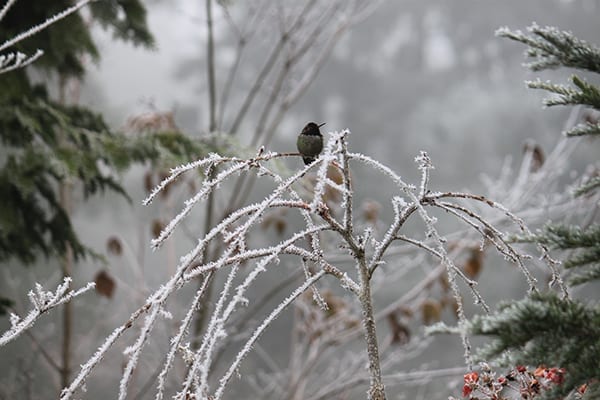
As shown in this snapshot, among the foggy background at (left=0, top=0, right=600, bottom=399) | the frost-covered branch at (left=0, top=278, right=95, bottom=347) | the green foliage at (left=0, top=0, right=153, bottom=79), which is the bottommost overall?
the frost-covered branch at (left=0, top=278, right=95, bottom=347)

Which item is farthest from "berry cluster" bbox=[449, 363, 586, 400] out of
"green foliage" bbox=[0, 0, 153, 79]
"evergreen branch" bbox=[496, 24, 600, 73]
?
"green foliage" bbox=[0, 0, 153, 79]

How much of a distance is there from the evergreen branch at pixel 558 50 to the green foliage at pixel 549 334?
34 centimetres

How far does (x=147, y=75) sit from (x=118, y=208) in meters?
1.36

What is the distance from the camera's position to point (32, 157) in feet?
5.06

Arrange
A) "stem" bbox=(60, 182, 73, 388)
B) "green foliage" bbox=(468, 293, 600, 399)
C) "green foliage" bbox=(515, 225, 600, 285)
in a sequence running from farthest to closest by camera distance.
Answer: "stem" bbox=(60, 182, 73, 388) < "green foliage" bbox=(515, 225, 600, 285) < "green foliage" bbox=(468, 293, 600, 399)

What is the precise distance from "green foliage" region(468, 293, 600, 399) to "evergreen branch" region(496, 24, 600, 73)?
1.12 feet

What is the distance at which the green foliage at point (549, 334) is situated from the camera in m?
0.43

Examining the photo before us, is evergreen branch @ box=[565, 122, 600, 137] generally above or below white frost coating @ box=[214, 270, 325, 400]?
above

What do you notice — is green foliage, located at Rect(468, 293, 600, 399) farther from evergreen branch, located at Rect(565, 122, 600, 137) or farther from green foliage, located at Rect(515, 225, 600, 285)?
evergreen branch, located at Rect(565, 122, 600, 137)

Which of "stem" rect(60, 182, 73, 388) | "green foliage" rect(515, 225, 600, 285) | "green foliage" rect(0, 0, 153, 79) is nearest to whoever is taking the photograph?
"green foliage" rect(515, 225, 600, 285)

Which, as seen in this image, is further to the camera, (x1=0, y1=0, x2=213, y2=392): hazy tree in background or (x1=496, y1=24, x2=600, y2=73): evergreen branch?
(x1=0, y1=0, x2=213, y2=392): hazy tree in background

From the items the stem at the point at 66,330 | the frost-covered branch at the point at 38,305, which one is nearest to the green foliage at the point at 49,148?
the stem at the point at 66,330

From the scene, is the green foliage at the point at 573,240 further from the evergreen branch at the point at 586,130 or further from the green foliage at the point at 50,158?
the green foliage at the point at 50,158

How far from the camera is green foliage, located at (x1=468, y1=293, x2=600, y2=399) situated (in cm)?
43
